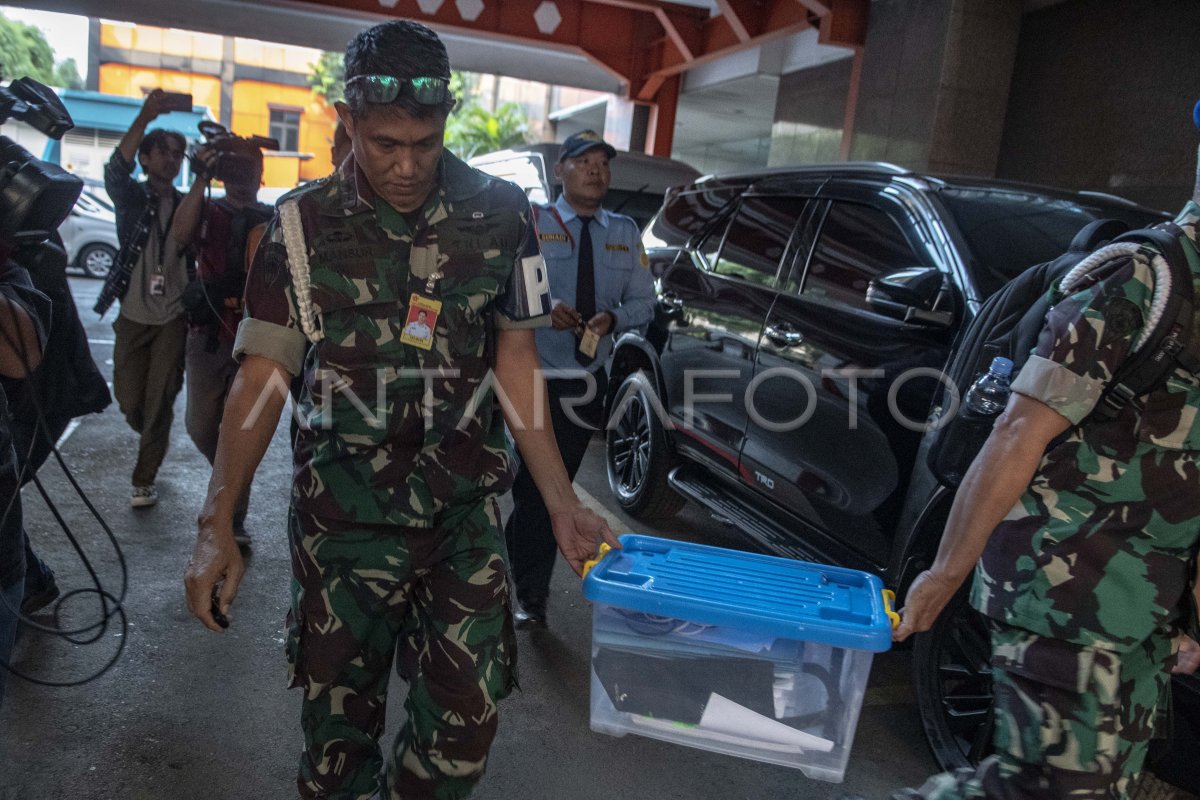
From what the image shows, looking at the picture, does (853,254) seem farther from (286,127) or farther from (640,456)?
(286,127)

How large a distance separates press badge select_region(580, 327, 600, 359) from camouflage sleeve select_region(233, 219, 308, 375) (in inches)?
75.2

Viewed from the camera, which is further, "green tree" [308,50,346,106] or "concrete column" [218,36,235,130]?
"green tree" [308,50,346,106]

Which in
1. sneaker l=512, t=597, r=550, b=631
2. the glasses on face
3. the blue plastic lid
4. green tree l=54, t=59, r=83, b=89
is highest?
green tree l=54, t=59, r=83, b=89

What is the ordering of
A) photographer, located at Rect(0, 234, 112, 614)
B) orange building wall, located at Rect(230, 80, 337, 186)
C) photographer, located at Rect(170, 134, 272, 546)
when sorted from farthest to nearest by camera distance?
orange building wall, located at Rect(230, 80, 337, 186), photographer, located at Rect(170, 134, 272, 546), photographer, located at Rect(0, 234, 112, 614)

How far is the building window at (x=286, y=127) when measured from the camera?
36938 millimetres

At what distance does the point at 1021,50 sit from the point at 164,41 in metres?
32.7

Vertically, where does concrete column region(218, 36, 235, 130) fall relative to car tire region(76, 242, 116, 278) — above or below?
above

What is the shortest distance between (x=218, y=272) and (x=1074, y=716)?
4.07m

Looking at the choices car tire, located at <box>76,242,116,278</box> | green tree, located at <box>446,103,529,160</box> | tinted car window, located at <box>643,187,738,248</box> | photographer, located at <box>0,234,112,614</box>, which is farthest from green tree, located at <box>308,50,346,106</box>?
photographer, located at <box>0,234,112,614</box>

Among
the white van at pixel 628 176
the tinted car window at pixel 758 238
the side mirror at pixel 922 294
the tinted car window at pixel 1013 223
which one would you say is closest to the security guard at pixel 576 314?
the tinted car window at pixel 758 238

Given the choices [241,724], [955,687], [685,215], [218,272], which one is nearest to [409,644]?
[241,724]

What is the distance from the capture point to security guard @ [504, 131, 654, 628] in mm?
3939

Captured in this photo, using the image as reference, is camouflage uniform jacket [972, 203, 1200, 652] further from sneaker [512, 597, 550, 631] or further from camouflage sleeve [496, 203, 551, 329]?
sneaker [512, 597, 550, 631]

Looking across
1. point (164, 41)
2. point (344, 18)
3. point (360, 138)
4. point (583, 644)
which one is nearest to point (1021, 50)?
point (583, 644)
